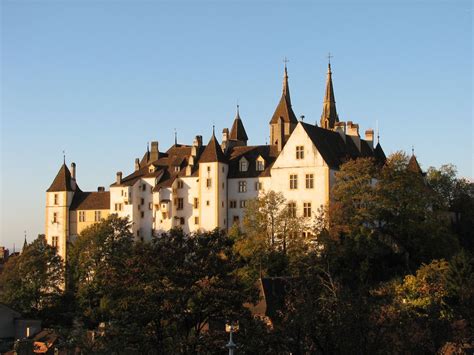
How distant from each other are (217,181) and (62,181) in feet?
84.4

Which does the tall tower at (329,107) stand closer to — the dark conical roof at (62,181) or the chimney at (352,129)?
the chimney at (352,129)

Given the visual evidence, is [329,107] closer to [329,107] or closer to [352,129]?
[329,107]

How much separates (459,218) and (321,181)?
A: 2042 centimetres

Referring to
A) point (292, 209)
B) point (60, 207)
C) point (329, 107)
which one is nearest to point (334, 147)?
point (292, 209)

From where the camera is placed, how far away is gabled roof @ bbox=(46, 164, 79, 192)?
4355 inches

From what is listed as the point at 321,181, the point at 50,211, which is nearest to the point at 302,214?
the point at 321,181

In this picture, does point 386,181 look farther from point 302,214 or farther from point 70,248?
point 70,248

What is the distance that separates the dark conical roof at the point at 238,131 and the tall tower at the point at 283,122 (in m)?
6.10

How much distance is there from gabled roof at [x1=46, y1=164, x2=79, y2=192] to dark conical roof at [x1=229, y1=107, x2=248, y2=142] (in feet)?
69.7

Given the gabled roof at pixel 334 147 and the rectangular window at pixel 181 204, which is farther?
the rectangular window at pixel 181 204

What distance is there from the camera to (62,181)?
4375 inches

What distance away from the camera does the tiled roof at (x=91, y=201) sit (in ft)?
352

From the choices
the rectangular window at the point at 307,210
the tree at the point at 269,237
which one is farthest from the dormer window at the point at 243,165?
the rectangular window at the point at 307,210

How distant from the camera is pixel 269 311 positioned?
6350 cm
